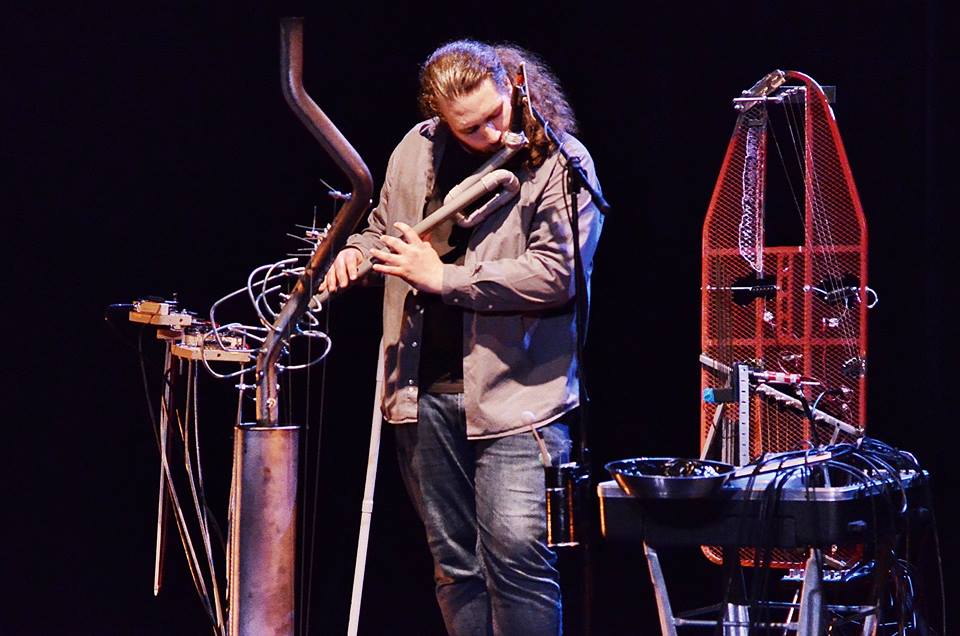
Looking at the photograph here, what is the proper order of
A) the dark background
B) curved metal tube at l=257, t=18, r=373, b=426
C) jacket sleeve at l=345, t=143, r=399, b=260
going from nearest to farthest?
1. curved metal tube at l=257, t=18, r=373, b=426
2. jacket sleeve at l=345, t=143, r=399, b=260
3. the dark background

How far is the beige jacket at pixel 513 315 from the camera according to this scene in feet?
6.88

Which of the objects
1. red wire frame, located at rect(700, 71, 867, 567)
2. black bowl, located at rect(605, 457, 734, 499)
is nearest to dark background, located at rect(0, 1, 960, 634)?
red wire frame, located at rect(700, 71, 867, 567)

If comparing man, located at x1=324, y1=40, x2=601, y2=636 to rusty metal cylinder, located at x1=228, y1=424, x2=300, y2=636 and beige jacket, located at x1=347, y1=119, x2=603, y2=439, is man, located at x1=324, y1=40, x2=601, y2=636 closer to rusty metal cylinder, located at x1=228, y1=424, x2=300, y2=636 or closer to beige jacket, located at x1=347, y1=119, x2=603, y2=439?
beige jacket, located at x1=347, y1=119, x2=603, y2=439

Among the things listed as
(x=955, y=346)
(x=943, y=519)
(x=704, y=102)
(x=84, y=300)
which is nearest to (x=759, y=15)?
(x=704, y=102)

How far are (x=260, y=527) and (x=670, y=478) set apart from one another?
693 millimetres

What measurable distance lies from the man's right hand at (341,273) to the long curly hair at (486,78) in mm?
379

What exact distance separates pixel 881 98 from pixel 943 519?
1.23 metres

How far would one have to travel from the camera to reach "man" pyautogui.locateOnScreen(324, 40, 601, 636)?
82.5 inches

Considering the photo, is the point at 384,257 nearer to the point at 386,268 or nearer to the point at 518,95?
the point at 386,268

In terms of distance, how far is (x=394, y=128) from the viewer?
3.51 m

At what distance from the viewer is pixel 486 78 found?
2170mm

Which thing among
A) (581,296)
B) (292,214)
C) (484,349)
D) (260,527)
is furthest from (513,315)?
(292,214)

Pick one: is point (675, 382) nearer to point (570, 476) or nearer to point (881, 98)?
point (881, 98)

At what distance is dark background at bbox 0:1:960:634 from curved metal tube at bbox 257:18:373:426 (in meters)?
1.70
